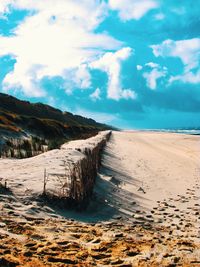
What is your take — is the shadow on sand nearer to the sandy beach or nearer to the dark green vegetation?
the sandy beach

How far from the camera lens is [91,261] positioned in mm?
6465

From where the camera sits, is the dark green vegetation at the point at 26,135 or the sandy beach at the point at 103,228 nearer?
the sandy beach at the point at 103,228

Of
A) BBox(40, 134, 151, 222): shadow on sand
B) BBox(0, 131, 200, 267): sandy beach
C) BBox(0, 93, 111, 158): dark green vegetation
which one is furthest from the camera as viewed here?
BBox(0, 93, 111, 158): dark green vegetation

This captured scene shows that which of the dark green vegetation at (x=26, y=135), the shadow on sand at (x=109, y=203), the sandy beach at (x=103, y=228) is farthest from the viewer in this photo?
the dark green vegetation at (x=26, y=135)

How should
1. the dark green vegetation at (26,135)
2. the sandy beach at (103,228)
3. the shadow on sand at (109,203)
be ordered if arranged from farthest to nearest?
the dark green vegetation at (26,135) < the shadow on sand at (109,203) < the sandy beach at (103,228)

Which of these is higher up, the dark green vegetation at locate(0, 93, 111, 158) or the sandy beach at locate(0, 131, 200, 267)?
the dark green vegetation at locate(0, 93, 111, 158)

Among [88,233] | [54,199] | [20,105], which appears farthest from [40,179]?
[20,105]

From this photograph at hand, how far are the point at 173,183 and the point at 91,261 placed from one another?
11.8 m

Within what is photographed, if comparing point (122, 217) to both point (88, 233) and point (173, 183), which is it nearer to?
point (88, 233)

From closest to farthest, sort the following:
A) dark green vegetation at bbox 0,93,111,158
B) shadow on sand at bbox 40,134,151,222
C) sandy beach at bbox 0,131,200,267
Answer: sandy beach at bbox 0,131,200,267 → shadow on sand at bbox 40,134,151,222 → dark green vegetation at bbox 0,93,111,158

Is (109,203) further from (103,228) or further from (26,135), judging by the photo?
(26,135)

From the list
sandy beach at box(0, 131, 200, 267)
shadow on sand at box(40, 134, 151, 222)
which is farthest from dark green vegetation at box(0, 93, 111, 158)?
sandy beach at box(0, 131, 200, 267)

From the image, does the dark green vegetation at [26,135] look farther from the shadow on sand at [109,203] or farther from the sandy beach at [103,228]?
the sandy beach at [103,228]

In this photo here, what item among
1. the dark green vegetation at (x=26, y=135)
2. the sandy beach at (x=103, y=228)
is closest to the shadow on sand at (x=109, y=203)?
the sandy beach at (x=103, y=228)
